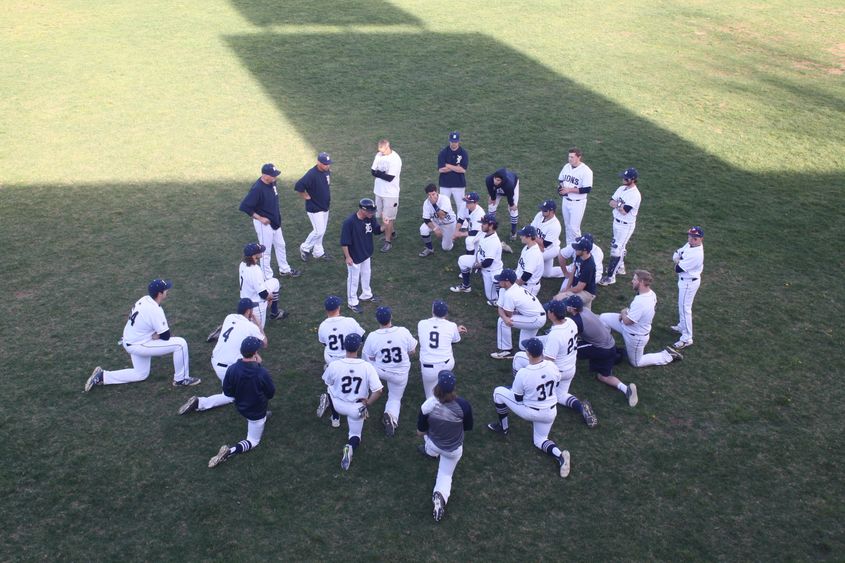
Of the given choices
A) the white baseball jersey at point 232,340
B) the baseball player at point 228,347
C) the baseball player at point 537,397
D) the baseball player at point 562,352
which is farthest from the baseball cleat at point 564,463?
the white baseball jersey at point 232,340

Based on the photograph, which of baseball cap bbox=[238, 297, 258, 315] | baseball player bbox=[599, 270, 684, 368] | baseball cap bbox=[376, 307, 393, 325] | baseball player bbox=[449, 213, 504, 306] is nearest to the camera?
baseball cap bbox=[376, 307, 393, 325]

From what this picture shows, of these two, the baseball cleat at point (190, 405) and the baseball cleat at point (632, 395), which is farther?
the baseball cleat at point (632, 395)

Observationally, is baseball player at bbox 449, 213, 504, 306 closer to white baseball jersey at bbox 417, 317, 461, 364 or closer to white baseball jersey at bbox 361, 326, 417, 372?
white baseball jersey at bbox 417, 317, 461, 364

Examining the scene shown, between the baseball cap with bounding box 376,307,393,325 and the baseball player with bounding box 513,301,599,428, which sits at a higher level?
the baseball cap with bounding box 376,307,393,325

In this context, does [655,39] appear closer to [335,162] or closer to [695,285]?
[335,162]

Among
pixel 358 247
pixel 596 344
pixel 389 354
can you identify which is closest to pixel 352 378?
pixel 389 354

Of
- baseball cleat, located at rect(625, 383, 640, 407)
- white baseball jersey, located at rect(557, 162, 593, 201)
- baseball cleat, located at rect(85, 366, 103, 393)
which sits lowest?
baseball cleat, located at rect(85, 366, 103, 393)

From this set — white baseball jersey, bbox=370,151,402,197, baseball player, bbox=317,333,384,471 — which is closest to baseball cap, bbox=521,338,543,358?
baseball player, bbox=317,333,384,471

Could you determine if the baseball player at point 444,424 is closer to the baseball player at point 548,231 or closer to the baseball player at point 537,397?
the baseball player at point 537,397

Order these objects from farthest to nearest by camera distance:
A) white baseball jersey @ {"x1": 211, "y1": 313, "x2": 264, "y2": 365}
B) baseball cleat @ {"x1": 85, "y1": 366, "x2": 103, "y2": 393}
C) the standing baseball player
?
1. the standing baseball player
2. baseball cleat @ {"x1": 85, "y1": 366, "x2": 103, "y2": 393}
3. white baseball jersey @ {"x1": 211, "y1": 313, "x2": 264, "y2": 365}

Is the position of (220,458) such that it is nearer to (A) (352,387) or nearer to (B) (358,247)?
(A) (352,387)

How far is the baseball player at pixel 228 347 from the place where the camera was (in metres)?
7.93

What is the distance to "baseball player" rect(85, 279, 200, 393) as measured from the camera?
8.24m

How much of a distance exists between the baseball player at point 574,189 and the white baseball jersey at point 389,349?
456 cm
